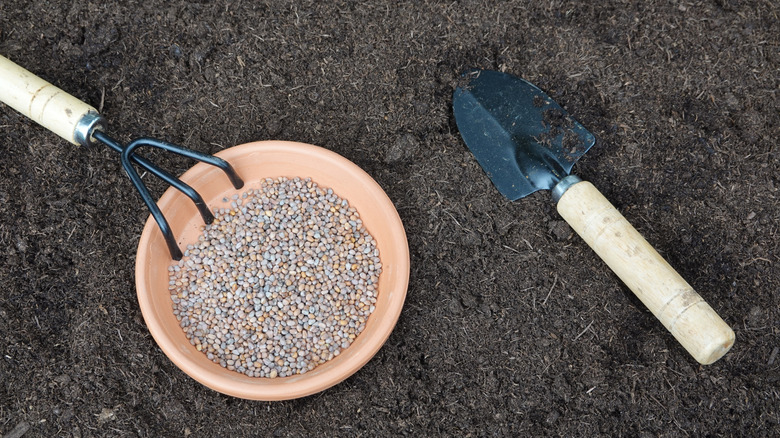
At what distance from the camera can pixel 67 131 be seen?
64.9 inches

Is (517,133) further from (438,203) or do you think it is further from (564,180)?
(438,203)

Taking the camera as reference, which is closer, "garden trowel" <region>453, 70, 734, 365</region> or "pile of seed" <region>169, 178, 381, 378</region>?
"garden trowel" <region>453, 70, 734, 365</region>

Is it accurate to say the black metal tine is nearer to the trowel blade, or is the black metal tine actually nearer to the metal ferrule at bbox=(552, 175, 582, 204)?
the trowel blade

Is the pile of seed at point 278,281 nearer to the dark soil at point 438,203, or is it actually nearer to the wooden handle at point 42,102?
the dark soil at point 438,203

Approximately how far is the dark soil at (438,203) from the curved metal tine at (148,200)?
0.26m

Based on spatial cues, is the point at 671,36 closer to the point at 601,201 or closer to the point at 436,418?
the point at 601,201

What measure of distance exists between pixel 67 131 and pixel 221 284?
1.82 ft

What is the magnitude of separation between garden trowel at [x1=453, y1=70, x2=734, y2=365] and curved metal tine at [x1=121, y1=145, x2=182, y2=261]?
0.89 meters

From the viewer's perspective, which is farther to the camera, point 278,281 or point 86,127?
point 278,281

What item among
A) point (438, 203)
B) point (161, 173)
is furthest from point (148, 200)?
point (438, 203)

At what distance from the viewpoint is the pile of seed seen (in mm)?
1737

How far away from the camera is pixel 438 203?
75.2 inches

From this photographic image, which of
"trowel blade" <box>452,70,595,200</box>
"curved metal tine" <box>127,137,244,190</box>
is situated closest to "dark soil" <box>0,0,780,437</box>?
"trowel blade" <box>452,70,595,200</box>

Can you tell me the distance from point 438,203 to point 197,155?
27.4 inches
